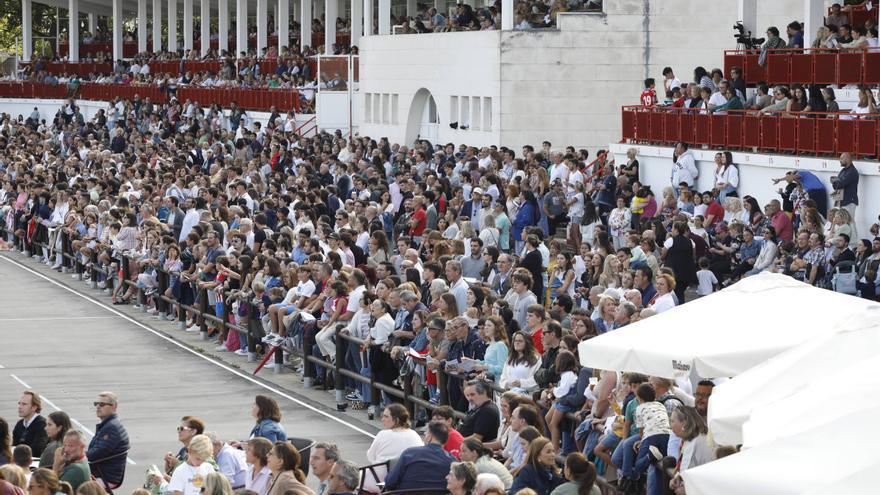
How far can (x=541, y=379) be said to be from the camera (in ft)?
54.0

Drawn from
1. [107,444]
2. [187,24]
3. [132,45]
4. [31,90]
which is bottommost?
[107,444]

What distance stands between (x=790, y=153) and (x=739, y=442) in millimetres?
16972

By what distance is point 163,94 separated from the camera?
65.6 metres

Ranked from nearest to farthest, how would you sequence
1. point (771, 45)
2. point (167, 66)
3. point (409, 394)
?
point (409, 394)
point (771, 45)
point (167, 66)

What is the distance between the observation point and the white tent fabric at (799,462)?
9.30 m

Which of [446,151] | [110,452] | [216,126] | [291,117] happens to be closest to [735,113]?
[446,151]

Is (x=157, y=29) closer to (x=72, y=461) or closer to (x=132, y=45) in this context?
(x=132, y=45)

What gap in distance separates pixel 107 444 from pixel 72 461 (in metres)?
1.51

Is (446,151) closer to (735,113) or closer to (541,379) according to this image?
(735,113)

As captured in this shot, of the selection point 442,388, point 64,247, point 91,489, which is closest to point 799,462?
point 91,489

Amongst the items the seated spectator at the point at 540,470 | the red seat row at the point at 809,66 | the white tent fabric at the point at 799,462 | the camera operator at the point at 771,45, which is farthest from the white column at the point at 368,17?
the white tent fabric at the point at 799,462

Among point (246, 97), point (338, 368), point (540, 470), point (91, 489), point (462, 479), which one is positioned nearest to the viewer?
point (91, 489)

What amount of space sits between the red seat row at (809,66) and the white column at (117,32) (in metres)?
48.1

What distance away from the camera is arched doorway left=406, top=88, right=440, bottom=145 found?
46875 millimetres
